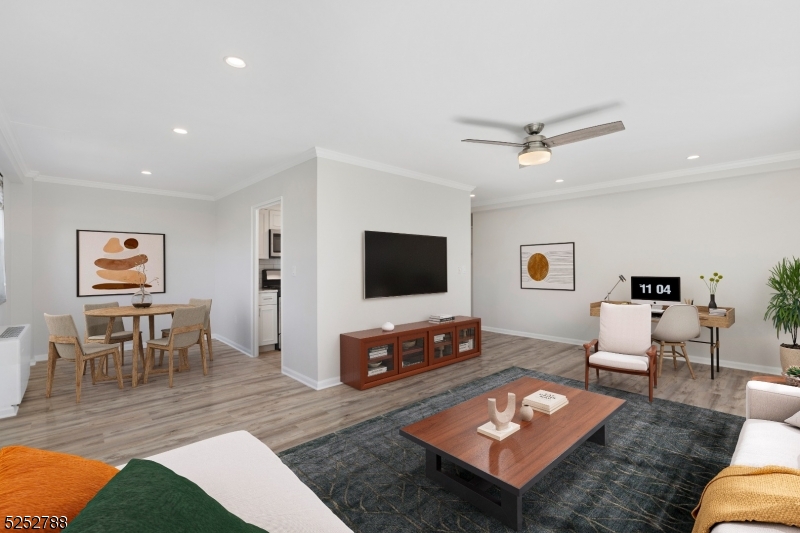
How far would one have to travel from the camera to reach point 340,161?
4.30 meters

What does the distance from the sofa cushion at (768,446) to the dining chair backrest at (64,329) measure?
524cm

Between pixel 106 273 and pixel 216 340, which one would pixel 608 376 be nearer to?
pixel 216 340

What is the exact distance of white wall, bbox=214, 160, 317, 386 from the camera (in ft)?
13.8

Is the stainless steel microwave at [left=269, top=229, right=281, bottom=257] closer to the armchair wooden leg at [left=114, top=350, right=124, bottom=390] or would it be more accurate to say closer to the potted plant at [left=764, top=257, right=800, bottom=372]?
the armchair wooden leg at [left=114, top=350, right=124, bottom=390]

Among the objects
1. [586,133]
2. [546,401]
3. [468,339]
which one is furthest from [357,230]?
[546,401]

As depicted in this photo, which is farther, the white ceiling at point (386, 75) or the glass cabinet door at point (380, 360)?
the glass cabinet door at point (380, 360)

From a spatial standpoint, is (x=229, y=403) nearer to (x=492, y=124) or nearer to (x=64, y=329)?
(x=64, y=329)

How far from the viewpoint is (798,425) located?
2.11 metres

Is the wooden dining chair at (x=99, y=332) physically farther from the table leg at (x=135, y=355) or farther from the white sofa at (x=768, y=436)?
the white sofa at (x=768, y=436)

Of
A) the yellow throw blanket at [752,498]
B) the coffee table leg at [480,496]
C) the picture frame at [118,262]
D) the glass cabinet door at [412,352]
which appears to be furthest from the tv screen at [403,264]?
the picture frame at [118,262]

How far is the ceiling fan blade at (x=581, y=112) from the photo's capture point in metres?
3.06

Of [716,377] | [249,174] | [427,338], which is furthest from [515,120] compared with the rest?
[716,377]

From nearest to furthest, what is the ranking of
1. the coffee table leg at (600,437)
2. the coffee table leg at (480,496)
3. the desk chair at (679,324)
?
the coffee table leg at (480,496) → the coffee table leg at (600,437) → the desk chair at (679,324)

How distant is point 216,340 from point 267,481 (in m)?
5.88
